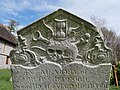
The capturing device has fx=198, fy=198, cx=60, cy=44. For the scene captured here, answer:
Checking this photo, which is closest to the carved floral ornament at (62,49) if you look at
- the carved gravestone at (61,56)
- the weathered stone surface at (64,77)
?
the carved gravestone at (61,56)

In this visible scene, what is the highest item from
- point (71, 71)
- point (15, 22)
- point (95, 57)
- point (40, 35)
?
point (15, 22)

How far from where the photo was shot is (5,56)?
35.2 m

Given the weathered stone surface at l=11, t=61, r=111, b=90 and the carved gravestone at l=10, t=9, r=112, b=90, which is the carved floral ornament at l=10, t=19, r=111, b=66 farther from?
the weathered stone surface at l=11, t=61, r=111, b=90

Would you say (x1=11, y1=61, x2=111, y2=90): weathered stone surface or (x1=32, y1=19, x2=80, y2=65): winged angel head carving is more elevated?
(x1=32, y1=19, x2=80, y2=65): winged angel head carving

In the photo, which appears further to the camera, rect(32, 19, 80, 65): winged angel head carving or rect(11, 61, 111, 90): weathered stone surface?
rect(32, 19, 80, 65): winged angel head carving

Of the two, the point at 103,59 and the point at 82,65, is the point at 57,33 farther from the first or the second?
the point at 103,59

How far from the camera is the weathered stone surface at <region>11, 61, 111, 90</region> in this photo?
4066 millimetres

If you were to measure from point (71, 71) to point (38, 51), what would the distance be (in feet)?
2.68

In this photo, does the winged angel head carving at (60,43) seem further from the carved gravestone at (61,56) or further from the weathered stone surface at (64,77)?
the weathered stone surface at (64,77)

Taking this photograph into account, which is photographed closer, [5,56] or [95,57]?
[95,57]

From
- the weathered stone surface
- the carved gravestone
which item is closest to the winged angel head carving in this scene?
the carved gravestone

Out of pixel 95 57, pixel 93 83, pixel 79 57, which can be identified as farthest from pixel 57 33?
pixel 93 83

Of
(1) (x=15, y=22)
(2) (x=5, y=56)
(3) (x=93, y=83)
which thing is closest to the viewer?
(3) (x=93, y=83)

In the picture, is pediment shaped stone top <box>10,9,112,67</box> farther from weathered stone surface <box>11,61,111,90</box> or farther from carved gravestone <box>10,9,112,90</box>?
weathered stone surface <box>11,61,111,90</box>
